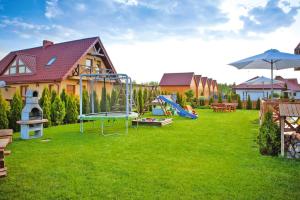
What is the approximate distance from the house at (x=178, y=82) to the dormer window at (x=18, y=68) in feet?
73.9

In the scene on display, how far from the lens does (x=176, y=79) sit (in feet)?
123

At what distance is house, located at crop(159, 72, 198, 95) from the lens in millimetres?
35656

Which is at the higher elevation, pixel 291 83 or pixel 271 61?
pixel 291 83

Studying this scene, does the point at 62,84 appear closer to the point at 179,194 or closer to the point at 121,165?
the point at 121,165

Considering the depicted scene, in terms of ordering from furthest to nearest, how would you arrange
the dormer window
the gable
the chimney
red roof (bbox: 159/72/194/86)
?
1. red roof (bbox: 159/72/194/86)
2. the chimney
3. the dormer window
4. the gable

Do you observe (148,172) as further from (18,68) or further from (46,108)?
(18,68)

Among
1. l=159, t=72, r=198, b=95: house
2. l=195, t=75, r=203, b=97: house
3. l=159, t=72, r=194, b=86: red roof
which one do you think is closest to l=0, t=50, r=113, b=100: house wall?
l=159, t=72, r=198, b=95: house

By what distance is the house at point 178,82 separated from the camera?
35.7 meters

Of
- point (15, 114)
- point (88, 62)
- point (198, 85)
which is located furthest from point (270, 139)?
point (198, 85)

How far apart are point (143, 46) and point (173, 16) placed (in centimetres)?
529

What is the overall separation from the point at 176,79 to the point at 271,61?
95.1ft

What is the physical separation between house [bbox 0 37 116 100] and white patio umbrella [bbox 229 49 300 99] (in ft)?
33.1

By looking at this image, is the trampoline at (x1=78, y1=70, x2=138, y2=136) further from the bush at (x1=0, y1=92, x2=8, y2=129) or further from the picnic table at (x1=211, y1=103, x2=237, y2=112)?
the picnic table at (x1=211, y1=103, x2=237, y2=112)

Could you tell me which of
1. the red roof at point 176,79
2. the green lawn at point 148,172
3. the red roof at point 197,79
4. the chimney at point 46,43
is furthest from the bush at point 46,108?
the red roof at point 197,79
